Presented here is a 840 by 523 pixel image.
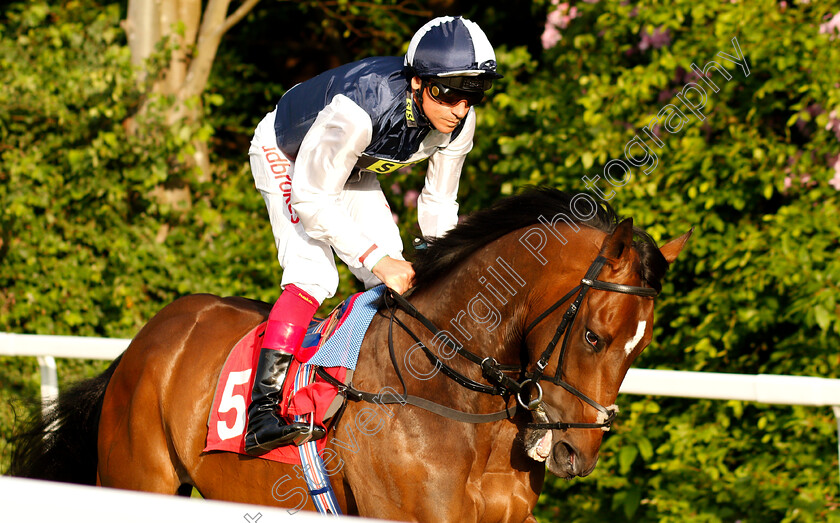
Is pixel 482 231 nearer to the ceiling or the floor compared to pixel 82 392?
nearer to the ceiling

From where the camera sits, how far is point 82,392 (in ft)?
12.3

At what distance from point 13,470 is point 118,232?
3273 millimetres

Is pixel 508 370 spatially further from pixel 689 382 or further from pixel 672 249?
pixel 689 382

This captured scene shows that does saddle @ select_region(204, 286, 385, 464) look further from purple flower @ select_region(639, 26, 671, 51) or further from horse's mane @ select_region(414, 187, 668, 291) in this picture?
purple flower @ select_region(639, 26, 671, 51)

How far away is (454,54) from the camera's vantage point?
2664 millimetres

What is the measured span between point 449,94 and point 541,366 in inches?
37.8

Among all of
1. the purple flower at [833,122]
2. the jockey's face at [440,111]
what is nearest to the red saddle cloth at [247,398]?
the jockey's face at [440,111]

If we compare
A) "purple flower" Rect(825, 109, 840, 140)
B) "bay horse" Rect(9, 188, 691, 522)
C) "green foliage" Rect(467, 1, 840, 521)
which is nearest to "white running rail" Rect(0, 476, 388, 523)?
"bay horse" Rect(9, 188, 691, 522)

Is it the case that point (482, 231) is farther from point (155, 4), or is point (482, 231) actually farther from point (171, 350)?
point (155, 4)

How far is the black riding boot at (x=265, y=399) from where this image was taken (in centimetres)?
281

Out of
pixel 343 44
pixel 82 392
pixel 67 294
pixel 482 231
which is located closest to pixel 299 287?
pixel 482 231

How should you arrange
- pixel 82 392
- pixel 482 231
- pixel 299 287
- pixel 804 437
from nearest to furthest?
pixel 482 231 → pixel 299 287 → pixel 82 392 → pixel 804 437

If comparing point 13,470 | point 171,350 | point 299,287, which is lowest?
point 13,470

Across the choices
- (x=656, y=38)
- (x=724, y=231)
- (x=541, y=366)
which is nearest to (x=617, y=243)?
(x=541, y=366)
